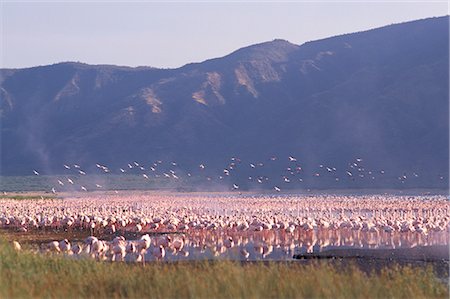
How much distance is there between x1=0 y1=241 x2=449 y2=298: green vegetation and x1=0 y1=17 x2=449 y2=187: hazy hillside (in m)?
66.0

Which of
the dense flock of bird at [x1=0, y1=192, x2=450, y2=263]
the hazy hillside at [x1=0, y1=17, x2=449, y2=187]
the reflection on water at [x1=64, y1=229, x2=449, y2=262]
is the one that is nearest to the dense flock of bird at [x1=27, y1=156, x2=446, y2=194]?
the hazy hillside at [x1=0, y1=17, x2=449, y2=187]

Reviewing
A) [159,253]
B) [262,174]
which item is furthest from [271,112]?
[159,253]

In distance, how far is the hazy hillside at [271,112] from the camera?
99438 millimetres

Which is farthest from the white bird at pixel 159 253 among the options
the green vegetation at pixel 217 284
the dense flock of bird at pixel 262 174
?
the dense flock of bird at pixel 262 174

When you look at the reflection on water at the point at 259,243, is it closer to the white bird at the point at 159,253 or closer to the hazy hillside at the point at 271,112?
the white bird at the point at 159,253

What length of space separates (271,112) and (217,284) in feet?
353

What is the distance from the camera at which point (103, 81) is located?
172625 millimetres

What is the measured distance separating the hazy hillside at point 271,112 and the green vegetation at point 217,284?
66031mm

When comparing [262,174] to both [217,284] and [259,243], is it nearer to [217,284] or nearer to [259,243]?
[259,243]

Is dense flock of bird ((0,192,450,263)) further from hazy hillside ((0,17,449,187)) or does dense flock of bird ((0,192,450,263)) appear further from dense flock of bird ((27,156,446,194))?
hazy hillside ((0,17,449,187))

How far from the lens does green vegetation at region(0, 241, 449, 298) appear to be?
14305 mm

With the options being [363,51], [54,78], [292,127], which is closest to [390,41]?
[363,51]

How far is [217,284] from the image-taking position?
47.8 ft

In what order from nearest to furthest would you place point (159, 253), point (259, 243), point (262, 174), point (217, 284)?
point (217, 284)
point (159, 253)
point (259, 243)
point (262, 174)
